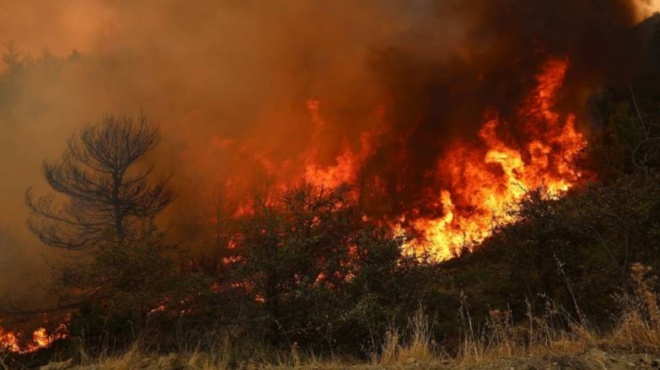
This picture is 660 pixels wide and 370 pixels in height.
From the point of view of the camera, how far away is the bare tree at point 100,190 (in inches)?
857

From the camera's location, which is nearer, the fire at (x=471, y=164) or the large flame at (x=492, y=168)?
the large flame at (x=492, y=168)

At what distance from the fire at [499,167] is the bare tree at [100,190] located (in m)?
14.0

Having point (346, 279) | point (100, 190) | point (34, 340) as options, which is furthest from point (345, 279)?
point (100, 190)

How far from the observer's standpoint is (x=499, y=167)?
2584 centimetres

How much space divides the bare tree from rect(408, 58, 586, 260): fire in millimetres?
14014

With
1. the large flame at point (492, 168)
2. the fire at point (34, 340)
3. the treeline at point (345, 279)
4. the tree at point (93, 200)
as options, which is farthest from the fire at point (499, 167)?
the fire at point (34, 340)

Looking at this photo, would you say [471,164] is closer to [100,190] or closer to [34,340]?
[100,190]

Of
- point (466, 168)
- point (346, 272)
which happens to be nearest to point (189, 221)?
point (466, 168)

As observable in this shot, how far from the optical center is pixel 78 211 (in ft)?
75.0

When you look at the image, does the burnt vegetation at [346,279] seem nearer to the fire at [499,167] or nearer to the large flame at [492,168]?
the fire at [499,167]

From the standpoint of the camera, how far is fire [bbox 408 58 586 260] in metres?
23.9

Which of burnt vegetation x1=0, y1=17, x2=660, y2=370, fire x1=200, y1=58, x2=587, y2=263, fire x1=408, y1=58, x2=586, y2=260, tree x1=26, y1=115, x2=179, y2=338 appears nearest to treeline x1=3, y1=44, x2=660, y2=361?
burnt vegetation x1=0, y1=17, x2=660, y2=370

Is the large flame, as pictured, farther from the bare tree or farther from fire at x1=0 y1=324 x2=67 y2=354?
fire at x1=0 y1=324 x2=67 y2=354

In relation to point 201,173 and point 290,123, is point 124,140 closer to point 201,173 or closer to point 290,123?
point 201,173
